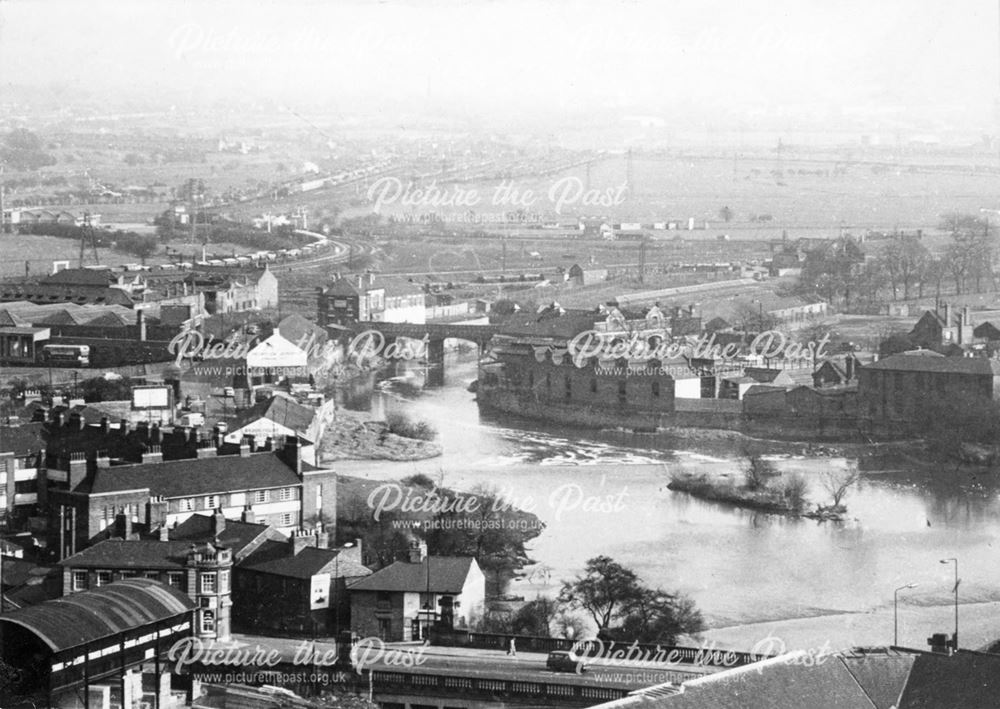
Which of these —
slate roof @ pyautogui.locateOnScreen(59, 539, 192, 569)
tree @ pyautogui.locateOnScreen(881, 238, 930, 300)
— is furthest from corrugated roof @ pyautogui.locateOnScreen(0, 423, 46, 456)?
tree @ pyautogui.locateOnScreen(881, 238, 930, 300)

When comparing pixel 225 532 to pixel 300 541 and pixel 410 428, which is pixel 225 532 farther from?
pixel 410 428

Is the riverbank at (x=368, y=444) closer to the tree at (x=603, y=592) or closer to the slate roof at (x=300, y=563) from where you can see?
the tree at (x=603, y=592)

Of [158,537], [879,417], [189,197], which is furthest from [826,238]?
[158,537]

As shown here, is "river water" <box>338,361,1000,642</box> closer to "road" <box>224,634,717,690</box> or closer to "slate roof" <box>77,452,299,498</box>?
"slate roof" <box>77,452,299,498</box>

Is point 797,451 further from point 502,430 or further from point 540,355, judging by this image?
point 540,355

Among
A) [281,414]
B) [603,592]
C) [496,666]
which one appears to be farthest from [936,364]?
[496,666]

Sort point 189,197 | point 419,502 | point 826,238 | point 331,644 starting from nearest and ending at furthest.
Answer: point 331,644 < point 419,502 < point 826,238 < point 189,197
